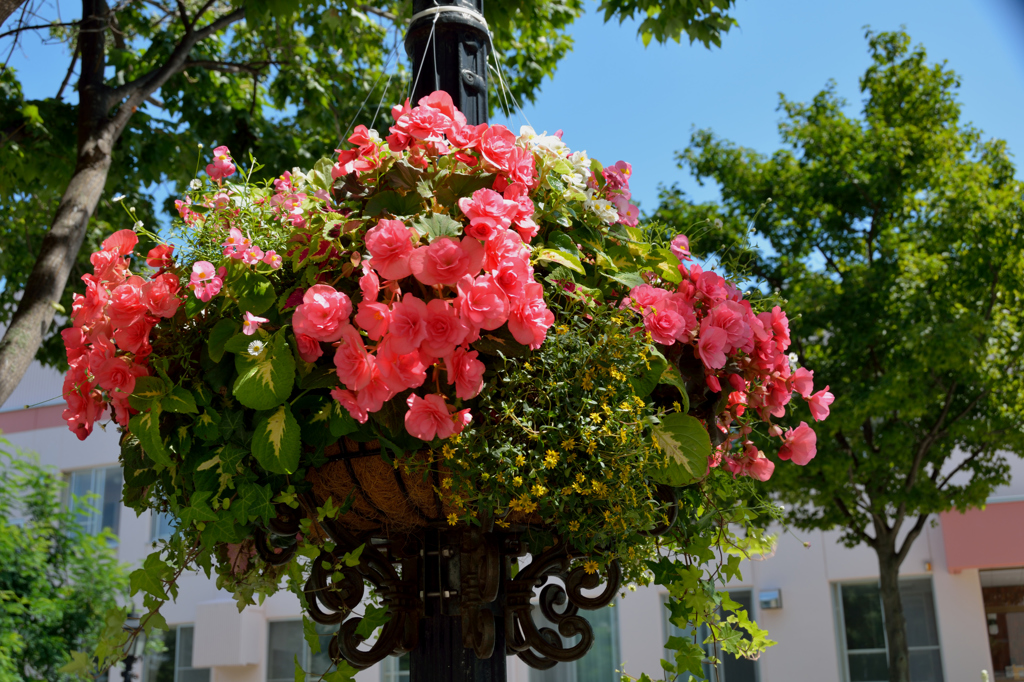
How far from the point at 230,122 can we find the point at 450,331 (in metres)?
5.25

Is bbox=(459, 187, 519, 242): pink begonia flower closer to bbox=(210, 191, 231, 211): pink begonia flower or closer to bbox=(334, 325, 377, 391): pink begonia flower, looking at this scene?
bbox=(334, 325, 377, 391): pink begonia flower

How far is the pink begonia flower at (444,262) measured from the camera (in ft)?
4.12

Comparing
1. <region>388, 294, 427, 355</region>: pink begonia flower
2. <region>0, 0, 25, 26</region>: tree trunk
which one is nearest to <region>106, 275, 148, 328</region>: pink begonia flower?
<region>388, 294, 427, 355</region>: pink begonia flower

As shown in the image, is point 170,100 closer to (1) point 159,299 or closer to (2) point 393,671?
(1) point 159,299

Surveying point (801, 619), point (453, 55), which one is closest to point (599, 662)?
point (801, 619)

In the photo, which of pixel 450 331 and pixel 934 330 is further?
pixel 934 330

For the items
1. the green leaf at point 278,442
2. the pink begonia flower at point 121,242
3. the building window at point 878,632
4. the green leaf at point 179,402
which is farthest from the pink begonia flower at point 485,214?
the building window at point 878,632

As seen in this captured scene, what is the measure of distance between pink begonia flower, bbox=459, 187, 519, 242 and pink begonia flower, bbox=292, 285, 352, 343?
23 cm

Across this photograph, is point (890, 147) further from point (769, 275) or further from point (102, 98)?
point (102, 98)

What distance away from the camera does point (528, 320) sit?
131 centimetres

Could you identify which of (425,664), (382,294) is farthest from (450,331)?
(425,664)

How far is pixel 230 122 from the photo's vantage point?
233 inches

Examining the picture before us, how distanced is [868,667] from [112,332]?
1555 centimetres

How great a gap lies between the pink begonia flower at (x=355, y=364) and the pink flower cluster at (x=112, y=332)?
0.42 m
